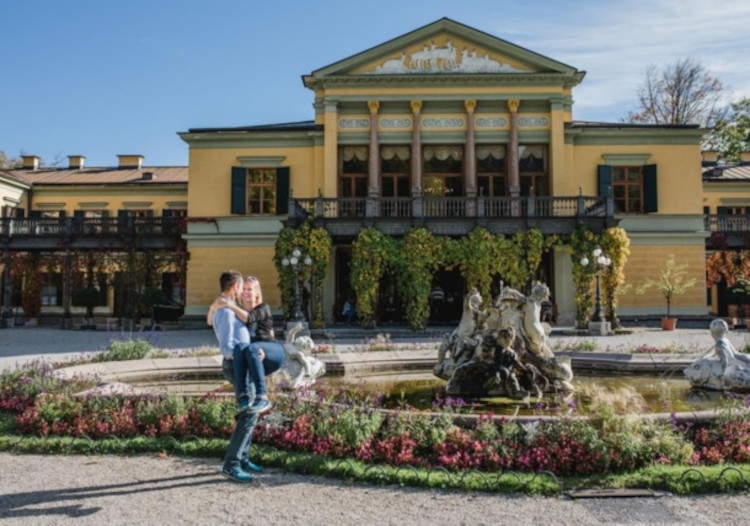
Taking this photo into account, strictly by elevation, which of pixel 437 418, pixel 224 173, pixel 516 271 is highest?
pixel 224 173

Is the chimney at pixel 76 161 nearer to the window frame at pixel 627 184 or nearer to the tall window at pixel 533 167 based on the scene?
the tall window at pixel 533 167

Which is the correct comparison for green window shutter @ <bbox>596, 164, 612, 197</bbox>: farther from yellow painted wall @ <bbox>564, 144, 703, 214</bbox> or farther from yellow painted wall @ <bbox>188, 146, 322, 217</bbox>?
yellow painted wall @ <bbox>188, 146, 322, 217</bbox>

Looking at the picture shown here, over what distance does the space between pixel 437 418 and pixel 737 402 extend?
130 inches

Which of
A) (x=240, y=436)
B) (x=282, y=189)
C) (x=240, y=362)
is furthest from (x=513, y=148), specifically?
(x=240, y=436)

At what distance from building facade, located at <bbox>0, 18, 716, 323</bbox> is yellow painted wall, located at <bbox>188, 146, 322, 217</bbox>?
0.16ft

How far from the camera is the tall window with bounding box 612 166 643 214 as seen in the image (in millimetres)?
28312

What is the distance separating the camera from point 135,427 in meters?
6.92

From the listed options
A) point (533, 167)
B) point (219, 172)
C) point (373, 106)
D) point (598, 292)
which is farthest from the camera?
point (219, 172)

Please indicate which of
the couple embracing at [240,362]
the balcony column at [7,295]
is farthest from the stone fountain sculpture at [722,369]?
the balcony column at [7,295]

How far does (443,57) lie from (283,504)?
25.9 meters

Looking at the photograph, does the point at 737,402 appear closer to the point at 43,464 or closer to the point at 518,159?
the point at 43,464

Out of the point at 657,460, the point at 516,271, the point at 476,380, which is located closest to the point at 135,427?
the point at 476,380

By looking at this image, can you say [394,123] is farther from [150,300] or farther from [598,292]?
[150,300]

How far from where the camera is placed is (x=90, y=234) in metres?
29.2
